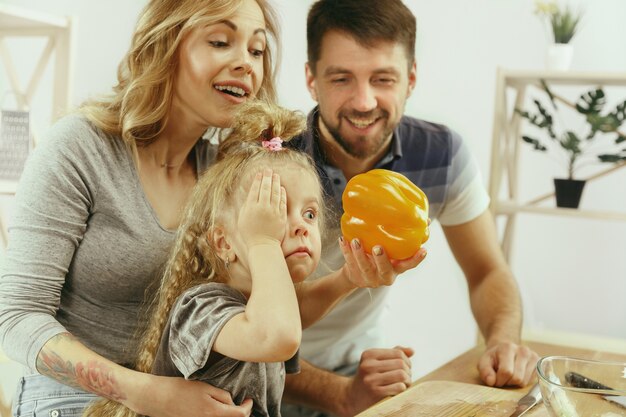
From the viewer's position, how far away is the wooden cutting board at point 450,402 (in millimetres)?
1186

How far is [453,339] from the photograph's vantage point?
348cm

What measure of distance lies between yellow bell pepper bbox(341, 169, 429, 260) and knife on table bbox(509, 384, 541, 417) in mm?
281

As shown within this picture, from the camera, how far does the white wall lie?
10.4 ft

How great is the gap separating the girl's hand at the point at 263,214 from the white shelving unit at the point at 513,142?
5.67 feet

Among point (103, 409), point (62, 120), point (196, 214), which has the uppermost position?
point (62, 120)

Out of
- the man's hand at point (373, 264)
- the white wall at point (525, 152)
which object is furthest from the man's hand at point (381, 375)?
the white wall at point (525, 152)

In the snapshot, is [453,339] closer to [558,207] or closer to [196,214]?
[558,207]

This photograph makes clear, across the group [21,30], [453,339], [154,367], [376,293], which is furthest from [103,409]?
[453,339]

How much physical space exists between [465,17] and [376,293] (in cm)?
177

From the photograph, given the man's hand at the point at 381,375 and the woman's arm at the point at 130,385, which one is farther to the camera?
the man's hand at the point at 381,375

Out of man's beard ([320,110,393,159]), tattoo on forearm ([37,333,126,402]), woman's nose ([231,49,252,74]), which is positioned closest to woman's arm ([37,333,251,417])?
tattoo on forearm ([37,333,126,402])

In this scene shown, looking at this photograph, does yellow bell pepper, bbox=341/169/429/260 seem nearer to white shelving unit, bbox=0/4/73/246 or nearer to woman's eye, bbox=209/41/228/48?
woman's eye, bbox=209/41/228/48

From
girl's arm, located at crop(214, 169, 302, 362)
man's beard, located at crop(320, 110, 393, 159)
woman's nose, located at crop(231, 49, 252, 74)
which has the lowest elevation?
girl's arm, located at crop(214, 169, 302, 362)

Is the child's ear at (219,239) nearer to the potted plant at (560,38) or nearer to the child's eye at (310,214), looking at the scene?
the child's eye at (310,214)
